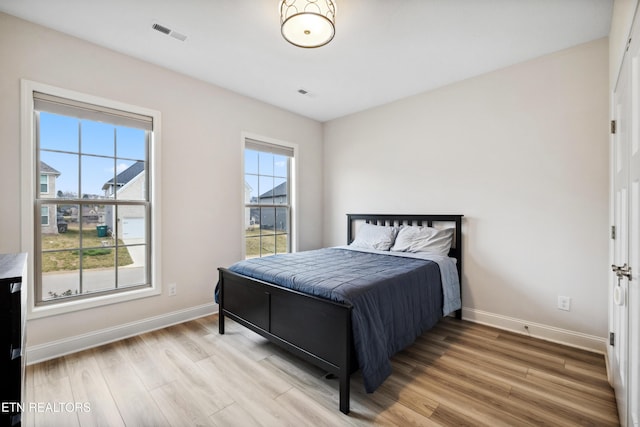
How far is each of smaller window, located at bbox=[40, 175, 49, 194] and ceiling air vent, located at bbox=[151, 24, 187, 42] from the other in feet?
4.91

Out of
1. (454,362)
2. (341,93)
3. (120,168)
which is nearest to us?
(454,362)

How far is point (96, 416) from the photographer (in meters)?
1.63

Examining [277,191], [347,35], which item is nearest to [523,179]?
[347,35]

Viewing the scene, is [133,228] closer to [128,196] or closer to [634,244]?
[128,196]

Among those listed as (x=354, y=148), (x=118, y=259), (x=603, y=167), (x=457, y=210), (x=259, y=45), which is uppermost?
(x=259, y=45)

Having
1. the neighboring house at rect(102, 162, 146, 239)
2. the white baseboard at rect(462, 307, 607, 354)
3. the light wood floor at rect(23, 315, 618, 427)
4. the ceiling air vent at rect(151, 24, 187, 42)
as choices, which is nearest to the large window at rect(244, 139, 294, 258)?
the neighboring house at rect(102, 162, 146, 239)

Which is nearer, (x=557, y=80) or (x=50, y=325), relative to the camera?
(x=50, y=325)

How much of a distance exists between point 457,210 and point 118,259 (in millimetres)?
3504

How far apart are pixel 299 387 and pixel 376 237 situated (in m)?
2.03

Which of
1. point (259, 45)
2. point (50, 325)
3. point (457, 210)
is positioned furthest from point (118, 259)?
point (457, 210)

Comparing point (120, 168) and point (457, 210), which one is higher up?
point (120, 168)

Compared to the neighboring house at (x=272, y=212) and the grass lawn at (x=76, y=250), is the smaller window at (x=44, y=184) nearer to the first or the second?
the grass lawn at (x=76, y=250)

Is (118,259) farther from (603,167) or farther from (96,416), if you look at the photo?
(603,167)

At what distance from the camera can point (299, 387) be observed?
1898mm
